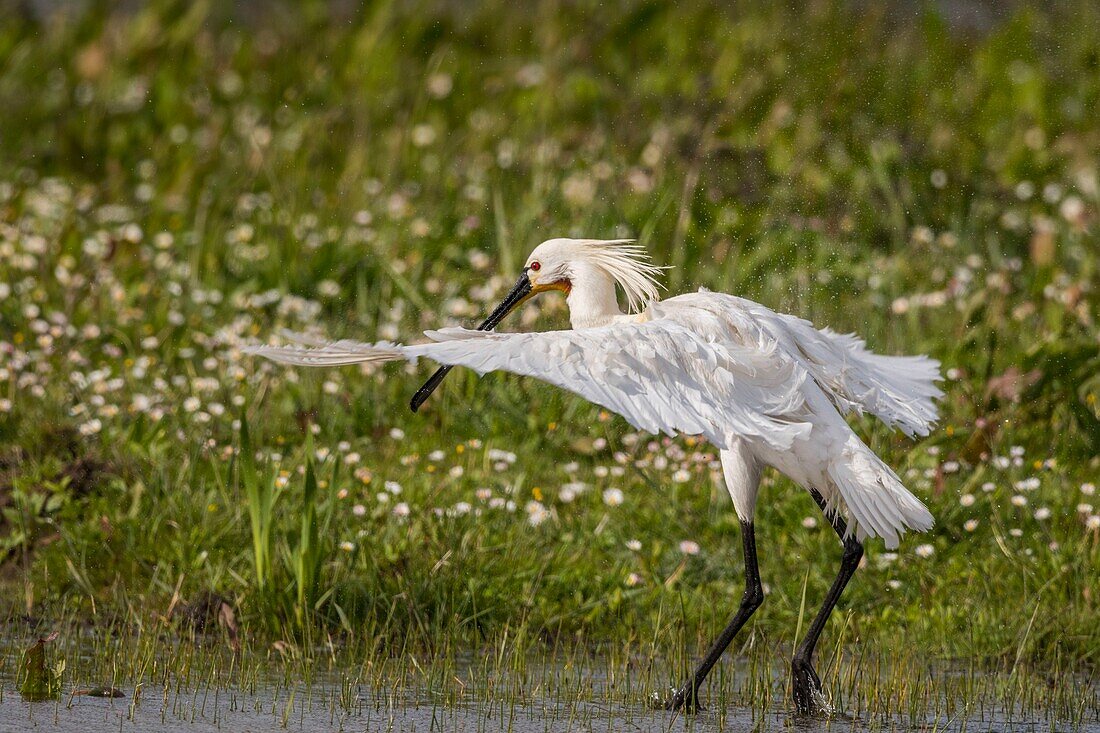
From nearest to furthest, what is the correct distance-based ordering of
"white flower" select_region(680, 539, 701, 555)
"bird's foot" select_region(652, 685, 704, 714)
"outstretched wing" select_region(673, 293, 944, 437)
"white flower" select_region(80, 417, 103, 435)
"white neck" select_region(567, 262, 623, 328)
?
1. "bird's foot" select_region(652, 685, 704, 714)
2. "outstretched wing" select_region(673, 293, 944, 437)
3. "white neck" select_region(567, 262, 623, 328)
4. "white flower" select_region(680, 539, 701, 555)
5. "white flower" select_region(80, 417, 103, 435)

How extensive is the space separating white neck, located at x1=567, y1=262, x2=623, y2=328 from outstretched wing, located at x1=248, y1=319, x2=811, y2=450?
2.43 feet

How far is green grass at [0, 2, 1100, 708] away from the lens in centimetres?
557

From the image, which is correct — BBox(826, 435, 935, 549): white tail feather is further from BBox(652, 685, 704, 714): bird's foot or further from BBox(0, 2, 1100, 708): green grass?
BBox(652, 685, 704, 714): bird's foot

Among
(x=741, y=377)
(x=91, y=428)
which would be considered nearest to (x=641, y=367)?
(x=741, y=377)

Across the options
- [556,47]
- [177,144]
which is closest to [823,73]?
[556,47]

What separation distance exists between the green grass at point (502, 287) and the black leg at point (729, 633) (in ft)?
0.86

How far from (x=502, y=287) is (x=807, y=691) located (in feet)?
10.9

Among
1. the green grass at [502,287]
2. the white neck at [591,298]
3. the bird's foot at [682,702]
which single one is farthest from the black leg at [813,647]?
the white neck at [591,298]

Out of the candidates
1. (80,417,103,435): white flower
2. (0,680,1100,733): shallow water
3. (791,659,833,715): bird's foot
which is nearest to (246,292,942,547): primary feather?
(791,659,833,715): bird's foot

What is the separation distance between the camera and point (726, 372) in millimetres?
4652

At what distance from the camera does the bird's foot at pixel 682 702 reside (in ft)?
15.4

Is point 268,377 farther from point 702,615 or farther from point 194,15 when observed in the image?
point 194,15

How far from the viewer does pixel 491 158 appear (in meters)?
9.88

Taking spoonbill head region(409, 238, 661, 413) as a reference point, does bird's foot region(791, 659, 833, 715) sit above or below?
below
